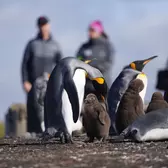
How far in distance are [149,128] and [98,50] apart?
4.15 metres

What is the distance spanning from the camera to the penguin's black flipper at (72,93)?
8944 mm

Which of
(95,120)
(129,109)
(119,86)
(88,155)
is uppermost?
(119,86)

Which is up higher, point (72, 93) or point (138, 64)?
point (138, 64)

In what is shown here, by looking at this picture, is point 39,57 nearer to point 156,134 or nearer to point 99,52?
point 99,52

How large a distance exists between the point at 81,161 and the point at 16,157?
757mm

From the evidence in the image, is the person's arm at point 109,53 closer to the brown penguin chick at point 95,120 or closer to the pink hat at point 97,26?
the pink hat at point 97,26

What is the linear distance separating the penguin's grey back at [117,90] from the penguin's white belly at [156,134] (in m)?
2.58

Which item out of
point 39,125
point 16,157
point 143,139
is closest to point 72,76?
point 143,139

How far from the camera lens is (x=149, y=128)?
28.2 ft

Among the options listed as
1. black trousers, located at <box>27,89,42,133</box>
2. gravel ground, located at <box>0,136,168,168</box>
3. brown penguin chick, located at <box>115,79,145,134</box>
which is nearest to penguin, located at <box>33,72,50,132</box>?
black trousers, located at <box>27,89,42,133</box>

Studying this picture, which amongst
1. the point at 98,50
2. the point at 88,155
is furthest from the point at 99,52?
the point at 88,155

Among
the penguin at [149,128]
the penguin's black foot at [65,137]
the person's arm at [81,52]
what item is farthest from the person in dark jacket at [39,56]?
the penguin at [149,128]

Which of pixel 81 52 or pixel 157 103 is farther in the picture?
pixel 81 52

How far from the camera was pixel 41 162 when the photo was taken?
6.75 meters
